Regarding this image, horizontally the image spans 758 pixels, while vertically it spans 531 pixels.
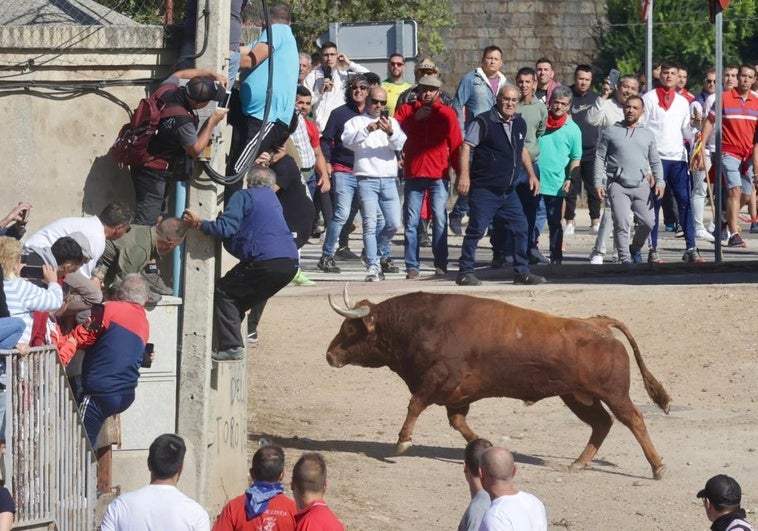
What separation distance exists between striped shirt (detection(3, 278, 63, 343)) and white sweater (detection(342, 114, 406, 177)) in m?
8.16

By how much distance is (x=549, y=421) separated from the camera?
13.4 meters

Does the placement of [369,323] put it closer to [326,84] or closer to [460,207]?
[326,84]

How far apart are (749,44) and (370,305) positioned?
24652mm

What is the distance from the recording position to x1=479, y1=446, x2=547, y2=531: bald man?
679 cm

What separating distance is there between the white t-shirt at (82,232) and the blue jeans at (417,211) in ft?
Answer: 23.4

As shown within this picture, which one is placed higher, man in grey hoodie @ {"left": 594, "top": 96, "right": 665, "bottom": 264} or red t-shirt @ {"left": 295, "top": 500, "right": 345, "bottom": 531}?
man in grey hoodie @ {"left": 594, "top": 96, "right": 665, "bottom": 264}

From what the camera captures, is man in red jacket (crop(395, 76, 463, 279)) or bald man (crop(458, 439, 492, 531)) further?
man in red jacket (crop(395, 76, 463, 279))

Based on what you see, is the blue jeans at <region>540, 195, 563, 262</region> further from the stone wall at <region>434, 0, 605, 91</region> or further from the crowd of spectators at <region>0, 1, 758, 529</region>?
the stone wall at <region>434, 0, 605, 91</region>

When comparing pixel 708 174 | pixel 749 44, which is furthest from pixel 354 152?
pixel 749 44

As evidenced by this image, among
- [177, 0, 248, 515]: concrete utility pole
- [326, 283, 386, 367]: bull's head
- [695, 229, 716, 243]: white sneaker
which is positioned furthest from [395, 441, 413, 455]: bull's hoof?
[695, 229, 716, 243]: white sneaker

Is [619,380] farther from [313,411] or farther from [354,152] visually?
[354,152]

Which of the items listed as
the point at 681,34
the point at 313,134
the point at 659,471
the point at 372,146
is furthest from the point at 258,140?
the point at 681,34

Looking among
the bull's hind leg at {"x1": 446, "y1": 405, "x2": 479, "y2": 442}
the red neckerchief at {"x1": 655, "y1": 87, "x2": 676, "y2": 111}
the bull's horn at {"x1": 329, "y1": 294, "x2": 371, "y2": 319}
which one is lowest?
the bull's hind leg at {"x1": 446, "y1": 405, "x2": 479, "y2": 442}

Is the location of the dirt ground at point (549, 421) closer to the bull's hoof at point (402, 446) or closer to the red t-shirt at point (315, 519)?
the bull's hoof at point (402, 446)
